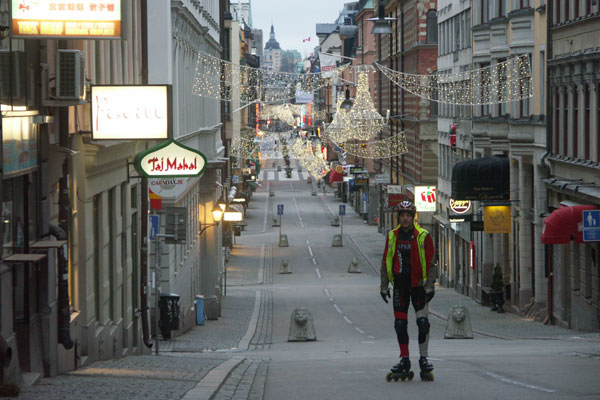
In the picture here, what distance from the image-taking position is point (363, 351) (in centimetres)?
2197

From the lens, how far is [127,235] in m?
21.0

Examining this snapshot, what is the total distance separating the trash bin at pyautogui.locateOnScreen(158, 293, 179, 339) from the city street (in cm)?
54

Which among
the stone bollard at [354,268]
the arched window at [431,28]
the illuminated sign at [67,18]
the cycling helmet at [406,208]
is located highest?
the arched window at [431,28]

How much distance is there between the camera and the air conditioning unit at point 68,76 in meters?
12.7

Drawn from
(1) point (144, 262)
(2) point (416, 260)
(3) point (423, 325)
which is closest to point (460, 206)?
(1) point (144, 262)

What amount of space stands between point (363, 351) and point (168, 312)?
5099 mm

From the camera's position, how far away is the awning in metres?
37.1

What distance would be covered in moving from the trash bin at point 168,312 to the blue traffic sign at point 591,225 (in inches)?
339

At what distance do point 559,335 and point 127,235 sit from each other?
1145cm

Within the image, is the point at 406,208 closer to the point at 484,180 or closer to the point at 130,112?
the point at 130,112

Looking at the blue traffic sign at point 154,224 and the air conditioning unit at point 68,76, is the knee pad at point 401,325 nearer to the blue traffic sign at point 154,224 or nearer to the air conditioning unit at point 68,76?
the air conditioning unit at point 68,76

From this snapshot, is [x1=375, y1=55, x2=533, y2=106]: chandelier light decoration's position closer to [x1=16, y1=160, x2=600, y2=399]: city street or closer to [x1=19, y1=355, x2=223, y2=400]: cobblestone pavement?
[x1=16, y1=160, x2=600, y2=399]: city street

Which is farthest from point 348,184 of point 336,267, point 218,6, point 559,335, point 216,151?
point 559,335

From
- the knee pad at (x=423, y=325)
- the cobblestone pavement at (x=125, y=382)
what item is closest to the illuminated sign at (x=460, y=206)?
the cobblestone pavement at (x=125, y=382)
